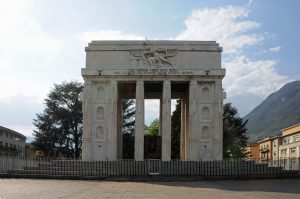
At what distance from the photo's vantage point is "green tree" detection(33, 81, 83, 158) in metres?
67.2

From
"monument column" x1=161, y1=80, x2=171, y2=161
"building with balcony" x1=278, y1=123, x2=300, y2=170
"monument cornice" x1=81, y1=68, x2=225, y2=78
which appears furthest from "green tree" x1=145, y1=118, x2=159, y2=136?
"monument cornice" x1=81, y1=68, x2=225, y2=78

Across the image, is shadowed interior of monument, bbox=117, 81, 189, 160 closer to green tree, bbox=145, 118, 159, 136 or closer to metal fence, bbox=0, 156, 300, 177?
metal fence, bbox=0, 156, 300, 177

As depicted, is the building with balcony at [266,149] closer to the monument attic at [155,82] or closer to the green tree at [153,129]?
the green tree at [153,129]

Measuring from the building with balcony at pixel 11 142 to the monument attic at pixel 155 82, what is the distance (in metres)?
42.3

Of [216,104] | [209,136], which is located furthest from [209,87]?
[209,136]

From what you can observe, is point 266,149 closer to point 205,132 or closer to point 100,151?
point 205,132

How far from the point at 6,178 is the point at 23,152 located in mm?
79597

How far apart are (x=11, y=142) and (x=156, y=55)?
60.2 m

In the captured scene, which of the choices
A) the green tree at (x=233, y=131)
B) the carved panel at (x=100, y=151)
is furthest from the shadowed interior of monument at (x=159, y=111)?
the green tree at (x=233, y=131)

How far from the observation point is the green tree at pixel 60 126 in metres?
67.2

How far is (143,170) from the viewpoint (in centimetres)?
3400

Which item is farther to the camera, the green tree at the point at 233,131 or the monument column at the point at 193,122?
the green tree at the point at 233,131

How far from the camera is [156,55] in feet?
138

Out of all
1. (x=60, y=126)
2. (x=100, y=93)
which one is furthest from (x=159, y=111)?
(x=60, y=126)
